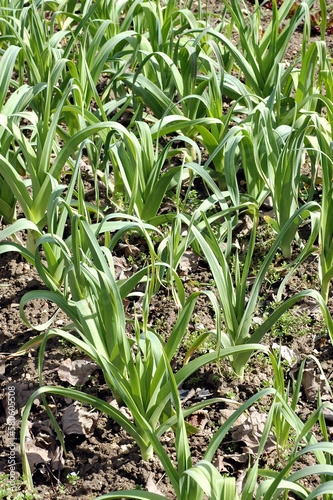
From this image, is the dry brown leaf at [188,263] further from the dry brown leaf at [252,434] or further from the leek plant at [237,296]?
the dry brown leaf at [252,434]

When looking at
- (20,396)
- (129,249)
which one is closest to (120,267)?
(129,249)

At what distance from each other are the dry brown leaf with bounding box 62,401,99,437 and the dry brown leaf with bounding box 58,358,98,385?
0.33 feet

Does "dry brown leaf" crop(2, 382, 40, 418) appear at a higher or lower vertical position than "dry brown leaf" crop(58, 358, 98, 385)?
lower

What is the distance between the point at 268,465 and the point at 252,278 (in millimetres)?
764

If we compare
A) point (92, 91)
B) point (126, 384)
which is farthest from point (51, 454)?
point (92, 91)

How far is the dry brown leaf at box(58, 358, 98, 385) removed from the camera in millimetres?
1775

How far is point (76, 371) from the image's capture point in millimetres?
1798

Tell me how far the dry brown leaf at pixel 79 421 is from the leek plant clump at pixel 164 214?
115 millimetres

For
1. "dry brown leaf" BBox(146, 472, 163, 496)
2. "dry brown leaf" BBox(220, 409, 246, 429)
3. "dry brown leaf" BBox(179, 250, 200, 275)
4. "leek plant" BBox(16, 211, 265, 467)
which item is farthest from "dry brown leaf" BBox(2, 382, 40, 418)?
"dry brown leaf" BBox(179, 250, 200, 275)

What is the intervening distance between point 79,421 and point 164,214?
2.90ft

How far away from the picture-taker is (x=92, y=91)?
2.27m

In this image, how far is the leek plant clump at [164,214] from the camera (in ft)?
4.62

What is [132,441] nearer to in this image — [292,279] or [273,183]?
[292,279]

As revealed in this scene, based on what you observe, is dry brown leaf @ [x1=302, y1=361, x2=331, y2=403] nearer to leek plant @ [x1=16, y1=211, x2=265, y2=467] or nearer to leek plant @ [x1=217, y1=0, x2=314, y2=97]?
A: leek plant @ [x1=16, y1=211, x2=265, y2=467]
